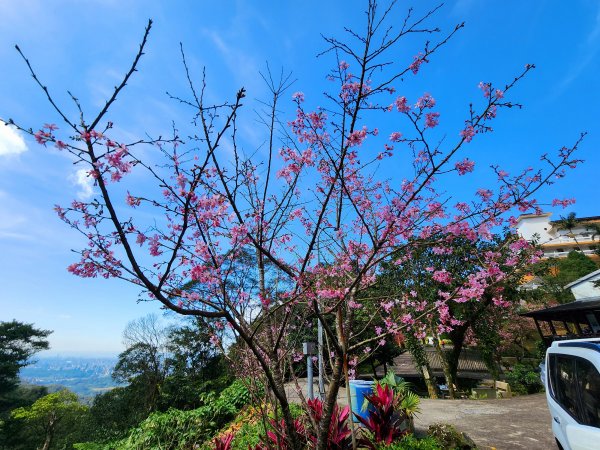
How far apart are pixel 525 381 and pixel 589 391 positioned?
15.9 meters

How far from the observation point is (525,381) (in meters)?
A: 15.0

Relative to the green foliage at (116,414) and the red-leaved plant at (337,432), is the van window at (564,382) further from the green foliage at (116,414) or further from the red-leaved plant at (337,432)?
the green foliage at (116,414)

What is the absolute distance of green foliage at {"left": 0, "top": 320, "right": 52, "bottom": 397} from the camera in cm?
2241

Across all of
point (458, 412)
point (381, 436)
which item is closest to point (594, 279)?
point (458, 412)

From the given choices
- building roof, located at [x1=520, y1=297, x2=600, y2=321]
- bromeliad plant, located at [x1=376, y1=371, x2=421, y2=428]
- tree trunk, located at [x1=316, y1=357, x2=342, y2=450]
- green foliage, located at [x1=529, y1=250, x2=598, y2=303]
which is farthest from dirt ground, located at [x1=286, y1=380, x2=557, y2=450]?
green foliage, located at [x1=529, y1=250, x2=598, y2=303]

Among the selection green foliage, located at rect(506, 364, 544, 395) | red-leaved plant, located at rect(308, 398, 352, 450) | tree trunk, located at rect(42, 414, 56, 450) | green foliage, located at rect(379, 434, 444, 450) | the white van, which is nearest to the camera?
the white van

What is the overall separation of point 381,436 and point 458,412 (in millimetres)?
4600

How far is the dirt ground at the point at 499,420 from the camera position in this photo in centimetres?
569

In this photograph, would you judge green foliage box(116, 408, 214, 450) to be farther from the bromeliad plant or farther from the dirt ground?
the bromeliad plant

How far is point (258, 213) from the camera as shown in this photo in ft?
10.8

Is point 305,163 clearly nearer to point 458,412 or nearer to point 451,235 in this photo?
point 451,235

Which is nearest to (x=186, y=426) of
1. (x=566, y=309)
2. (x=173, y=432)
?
(x=173, y=432)

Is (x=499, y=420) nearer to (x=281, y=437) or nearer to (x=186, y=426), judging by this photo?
(x=281, y=437)

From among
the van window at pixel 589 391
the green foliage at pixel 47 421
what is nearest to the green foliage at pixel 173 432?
the van window at pixel 589 391
